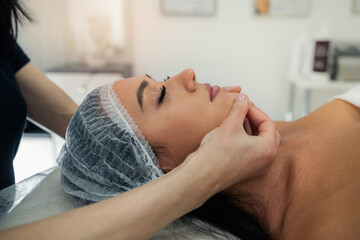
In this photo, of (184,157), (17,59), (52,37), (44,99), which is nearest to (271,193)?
(184,157)

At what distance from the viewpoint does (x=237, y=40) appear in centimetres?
248

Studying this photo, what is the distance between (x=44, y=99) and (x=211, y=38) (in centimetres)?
173

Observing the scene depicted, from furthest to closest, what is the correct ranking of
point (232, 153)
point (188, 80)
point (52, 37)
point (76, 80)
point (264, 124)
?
point (52, 37) → point (76, 80) → point (188, 80) → point (264, 124) → point (232, 153)

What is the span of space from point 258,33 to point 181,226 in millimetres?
2073

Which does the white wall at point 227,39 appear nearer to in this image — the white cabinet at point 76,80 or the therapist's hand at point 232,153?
the white cabinet at point 76,80

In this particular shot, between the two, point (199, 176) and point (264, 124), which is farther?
point (264, 124)

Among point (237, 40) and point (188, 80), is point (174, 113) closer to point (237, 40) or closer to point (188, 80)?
point (188, 80)

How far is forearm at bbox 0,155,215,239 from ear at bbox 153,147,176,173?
0.85ft

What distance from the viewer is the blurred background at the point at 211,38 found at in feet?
7.89

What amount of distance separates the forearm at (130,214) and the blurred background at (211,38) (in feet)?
6.05

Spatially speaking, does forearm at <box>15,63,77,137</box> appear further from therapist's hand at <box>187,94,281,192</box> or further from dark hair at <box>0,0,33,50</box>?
therapist's hand at <box>187,94,281,192</box>

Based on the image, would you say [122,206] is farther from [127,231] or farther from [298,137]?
[298,137]

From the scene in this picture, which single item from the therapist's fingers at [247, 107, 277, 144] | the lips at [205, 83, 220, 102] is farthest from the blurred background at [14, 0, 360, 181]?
the therapist's fingers at [247, 107, 277, 144]

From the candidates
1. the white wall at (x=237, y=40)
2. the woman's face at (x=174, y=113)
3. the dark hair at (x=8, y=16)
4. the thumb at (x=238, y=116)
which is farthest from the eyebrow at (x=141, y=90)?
the white wall at (x=237, y=40)
